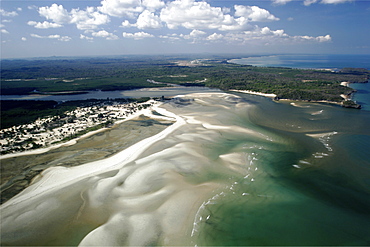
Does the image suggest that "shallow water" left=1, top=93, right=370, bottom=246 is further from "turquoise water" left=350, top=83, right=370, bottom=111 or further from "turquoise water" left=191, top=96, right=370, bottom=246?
"turquoise water" left=350, top=83, right=370, bottom=111

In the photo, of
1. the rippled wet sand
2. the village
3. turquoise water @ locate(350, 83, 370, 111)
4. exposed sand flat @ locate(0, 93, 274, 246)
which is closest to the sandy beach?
exposed sand flat @ locate(0, 93, 274, 246)

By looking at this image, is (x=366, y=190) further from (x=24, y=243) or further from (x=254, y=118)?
(x=24, y=243)

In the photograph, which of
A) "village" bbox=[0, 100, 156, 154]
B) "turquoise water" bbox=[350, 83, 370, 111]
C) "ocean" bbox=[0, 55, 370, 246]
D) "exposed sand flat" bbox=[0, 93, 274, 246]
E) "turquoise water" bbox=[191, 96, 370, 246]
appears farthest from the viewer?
"turquoise water" bbox=[350, 83, 370, 111]

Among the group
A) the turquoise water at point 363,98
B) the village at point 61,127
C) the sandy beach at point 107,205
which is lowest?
the sandy beach at point 107,205

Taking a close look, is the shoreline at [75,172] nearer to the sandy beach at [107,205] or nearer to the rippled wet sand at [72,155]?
the sandy beach at [107,205]

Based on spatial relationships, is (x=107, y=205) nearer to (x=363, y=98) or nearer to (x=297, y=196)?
(x=297, y=196)

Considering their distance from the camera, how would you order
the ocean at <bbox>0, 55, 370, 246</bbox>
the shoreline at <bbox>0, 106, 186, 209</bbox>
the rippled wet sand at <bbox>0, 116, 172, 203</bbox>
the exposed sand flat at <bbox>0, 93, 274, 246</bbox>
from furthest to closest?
the rippled wet sand at <bbox>0, 116, 172, 203</bbox>, the shoreline at <bbox>0, 106, 186, 209</bbox>, the exposed sand flat at <bbox>0, 93, 274, 246</bbox>, the ocean at <bbox>0, 55, 370, 246</bbox>

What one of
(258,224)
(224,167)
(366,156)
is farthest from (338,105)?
(258,224)

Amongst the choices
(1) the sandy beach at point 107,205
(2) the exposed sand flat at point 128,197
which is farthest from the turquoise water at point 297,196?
(1) the sandy beach at point 107,205

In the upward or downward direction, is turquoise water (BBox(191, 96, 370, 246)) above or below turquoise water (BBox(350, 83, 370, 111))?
below
